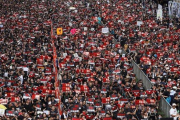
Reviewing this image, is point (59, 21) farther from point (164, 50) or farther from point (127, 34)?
point (164, 50)

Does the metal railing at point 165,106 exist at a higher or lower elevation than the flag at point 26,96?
lower

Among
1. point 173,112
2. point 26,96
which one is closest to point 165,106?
point 173,112

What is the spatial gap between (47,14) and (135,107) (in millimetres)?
38944

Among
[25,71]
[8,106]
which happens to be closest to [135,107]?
[8,106]

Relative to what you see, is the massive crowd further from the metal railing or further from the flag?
the metal railing

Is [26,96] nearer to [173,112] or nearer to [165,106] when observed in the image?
[165,106]

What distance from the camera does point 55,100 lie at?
25.3 metres

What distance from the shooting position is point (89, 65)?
32875mm

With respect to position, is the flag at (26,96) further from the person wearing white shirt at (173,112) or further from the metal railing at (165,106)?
the person wearing white shirt at (173,112)

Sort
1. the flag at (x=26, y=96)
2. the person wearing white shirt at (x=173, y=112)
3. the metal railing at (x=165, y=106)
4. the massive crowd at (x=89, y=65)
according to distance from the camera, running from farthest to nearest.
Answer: the flag at (x=26, y=96)
the metal railing at (x=165, y=106)
the massive crowd at (x=89, y=65)
the person wearing white shirt at (x=173, y=112)

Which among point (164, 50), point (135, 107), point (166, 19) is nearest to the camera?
point (135, 107)

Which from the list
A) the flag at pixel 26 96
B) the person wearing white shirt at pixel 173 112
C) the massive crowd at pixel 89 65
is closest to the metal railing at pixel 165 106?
the massive crowd at pixel 89 65

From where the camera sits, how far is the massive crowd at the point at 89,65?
24.6m

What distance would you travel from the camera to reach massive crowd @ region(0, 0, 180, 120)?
969 inches
